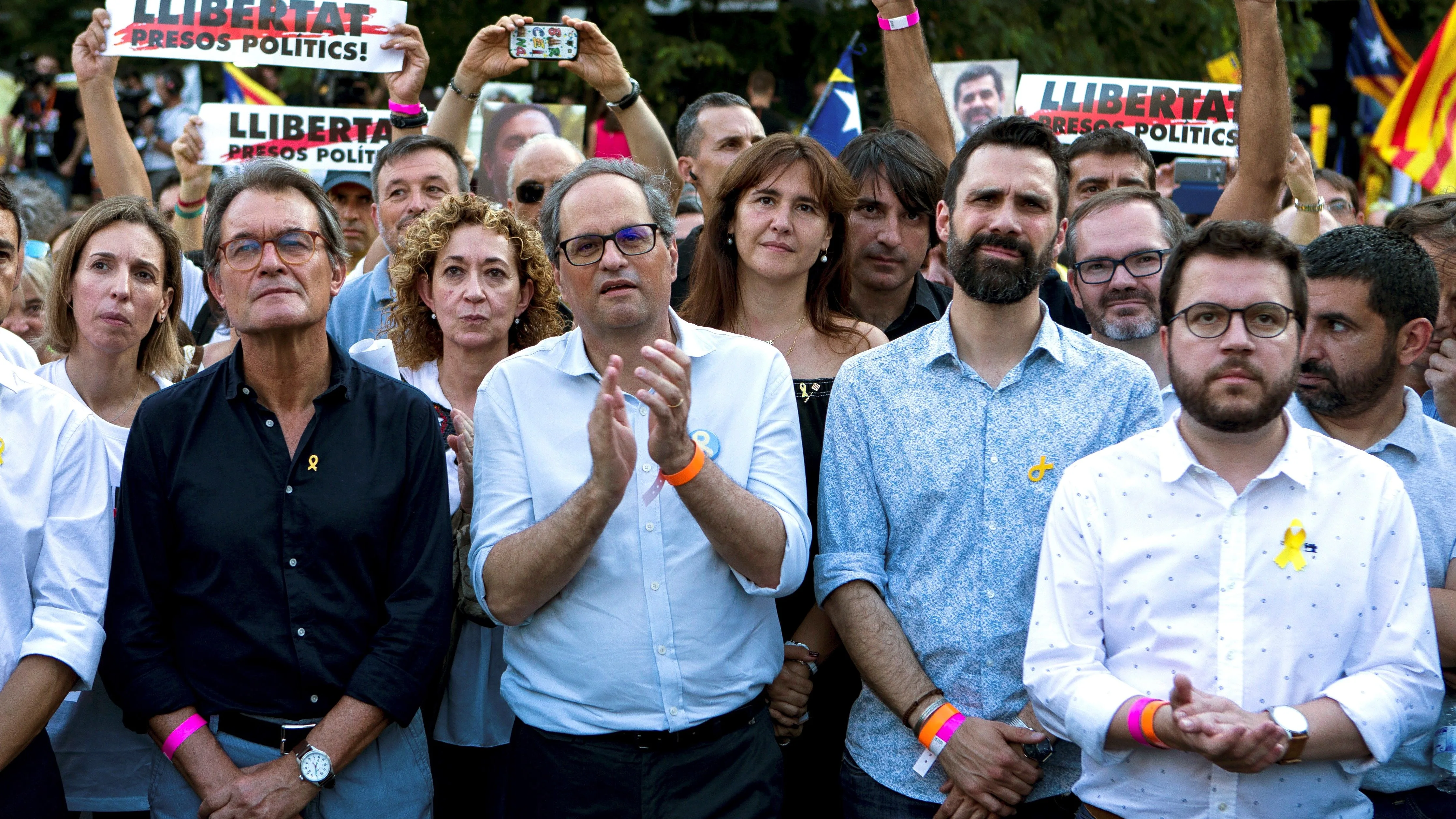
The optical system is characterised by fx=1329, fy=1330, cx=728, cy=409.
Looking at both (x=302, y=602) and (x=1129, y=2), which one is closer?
(x=302, y=602)

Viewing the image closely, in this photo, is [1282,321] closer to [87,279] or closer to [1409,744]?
[1409,744]

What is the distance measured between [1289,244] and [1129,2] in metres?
10.6

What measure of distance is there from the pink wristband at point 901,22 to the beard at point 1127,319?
1.55 meters

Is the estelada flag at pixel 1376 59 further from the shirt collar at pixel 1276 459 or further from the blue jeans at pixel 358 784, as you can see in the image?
the blue jeans at pixel 358 784

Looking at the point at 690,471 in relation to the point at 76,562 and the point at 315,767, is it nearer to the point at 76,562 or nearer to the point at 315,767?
the point at 315,767

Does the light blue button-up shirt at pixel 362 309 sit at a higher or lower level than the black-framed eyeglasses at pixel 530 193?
lower

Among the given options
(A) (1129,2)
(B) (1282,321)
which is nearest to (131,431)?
(B) (1282,321)

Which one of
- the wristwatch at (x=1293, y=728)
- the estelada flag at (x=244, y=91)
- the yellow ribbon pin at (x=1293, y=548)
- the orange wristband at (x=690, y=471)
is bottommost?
the wristwatch at (x=1293, y=728)

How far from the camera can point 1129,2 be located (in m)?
12.7

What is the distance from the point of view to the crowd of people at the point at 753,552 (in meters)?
2.89

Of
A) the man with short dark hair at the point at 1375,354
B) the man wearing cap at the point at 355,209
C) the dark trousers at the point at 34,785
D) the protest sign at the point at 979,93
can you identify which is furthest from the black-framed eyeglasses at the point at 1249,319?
the man wearing cap at the point at 355,209

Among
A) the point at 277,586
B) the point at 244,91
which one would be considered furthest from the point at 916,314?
the point at 244,91

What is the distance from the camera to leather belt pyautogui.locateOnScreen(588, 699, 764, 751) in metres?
3.21

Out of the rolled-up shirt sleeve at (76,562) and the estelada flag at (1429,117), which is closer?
the rolled-up shirt sleeve at (76,562)
